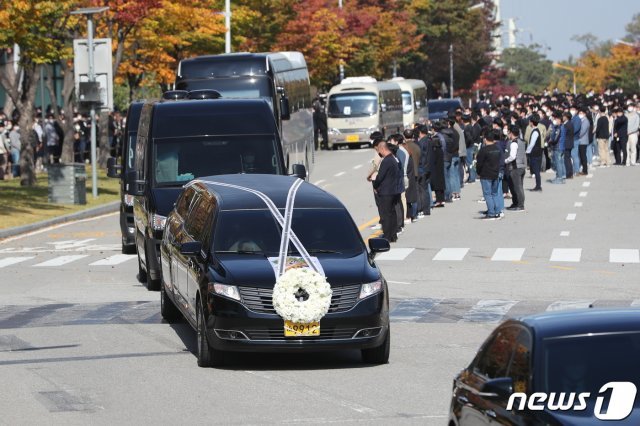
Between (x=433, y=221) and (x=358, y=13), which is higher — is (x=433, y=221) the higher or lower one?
the lower one

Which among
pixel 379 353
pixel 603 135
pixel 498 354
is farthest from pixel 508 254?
pixel 603 135

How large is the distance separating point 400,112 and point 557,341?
63.8 metres

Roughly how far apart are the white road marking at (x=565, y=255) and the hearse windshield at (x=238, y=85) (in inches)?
439

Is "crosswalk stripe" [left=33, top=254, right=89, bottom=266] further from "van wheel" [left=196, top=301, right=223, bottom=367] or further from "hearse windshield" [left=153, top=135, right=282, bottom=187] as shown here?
"van wheel" [left=196, top=301, right=223, bottom=367]

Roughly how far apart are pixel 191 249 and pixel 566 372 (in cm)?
760

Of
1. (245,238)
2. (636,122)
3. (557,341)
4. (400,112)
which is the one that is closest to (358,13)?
(400,112)

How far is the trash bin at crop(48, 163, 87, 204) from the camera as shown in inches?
1449

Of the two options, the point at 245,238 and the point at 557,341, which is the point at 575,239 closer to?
the point at 245,238

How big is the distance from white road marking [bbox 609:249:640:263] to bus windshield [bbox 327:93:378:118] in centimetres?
3982

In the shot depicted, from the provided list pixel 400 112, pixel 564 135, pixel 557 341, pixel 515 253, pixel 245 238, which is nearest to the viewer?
pixel 557 341

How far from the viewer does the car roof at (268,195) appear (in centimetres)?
1452

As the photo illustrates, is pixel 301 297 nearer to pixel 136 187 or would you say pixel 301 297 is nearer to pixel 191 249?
pixel 191 249

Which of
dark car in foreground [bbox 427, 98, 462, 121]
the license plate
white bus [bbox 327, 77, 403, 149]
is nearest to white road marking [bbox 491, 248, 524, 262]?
the license plate

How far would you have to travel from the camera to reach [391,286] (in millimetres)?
20406
